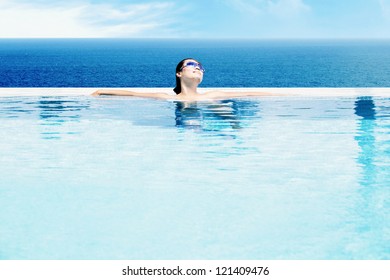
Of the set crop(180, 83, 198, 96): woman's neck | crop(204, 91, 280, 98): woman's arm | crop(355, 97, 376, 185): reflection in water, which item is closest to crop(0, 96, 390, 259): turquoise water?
crop(355, 97, 376, 185): reflection in water

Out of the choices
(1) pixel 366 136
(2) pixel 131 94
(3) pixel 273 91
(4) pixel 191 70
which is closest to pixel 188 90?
(4) pixel 191 70

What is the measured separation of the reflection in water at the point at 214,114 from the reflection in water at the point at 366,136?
127 cm

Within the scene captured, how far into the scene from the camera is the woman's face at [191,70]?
294 inches

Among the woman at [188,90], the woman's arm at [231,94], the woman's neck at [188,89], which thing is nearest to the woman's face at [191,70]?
the woman at [188,90]

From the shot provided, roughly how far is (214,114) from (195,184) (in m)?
3.05

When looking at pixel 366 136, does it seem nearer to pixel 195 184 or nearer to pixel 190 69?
pixel 190 69

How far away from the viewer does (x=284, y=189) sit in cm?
439

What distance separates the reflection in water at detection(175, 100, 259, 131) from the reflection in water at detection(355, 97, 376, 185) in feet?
4.18

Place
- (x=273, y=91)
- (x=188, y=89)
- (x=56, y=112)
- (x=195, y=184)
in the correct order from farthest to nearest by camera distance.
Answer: (x=273, y=91), (x=188, y=89), (x=56, y=112), (x=195, y=184)

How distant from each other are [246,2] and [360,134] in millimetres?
173345

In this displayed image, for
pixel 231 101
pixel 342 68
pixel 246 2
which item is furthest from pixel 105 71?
pixel 231 101

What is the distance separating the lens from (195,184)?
4.52 meters

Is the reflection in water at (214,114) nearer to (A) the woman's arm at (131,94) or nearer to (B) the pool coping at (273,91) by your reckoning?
(A) the woman's arm at (131,94)

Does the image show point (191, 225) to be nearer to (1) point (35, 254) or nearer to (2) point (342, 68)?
(1) point (35, 254)
